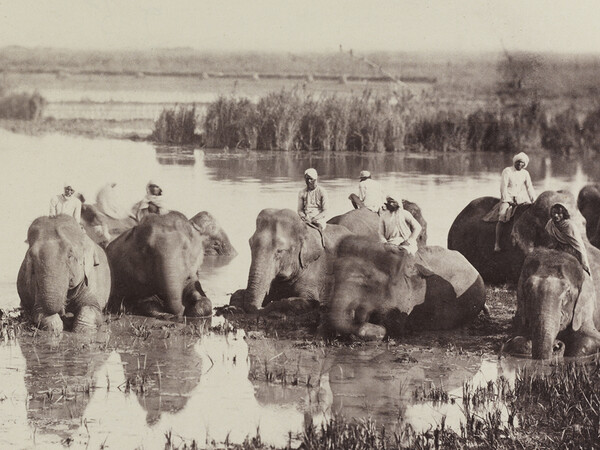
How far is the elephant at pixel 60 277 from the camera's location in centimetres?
1454

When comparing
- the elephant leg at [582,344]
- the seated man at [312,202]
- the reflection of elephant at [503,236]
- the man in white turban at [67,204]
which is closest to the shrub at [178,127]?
the reflection of elephant at [503,236]

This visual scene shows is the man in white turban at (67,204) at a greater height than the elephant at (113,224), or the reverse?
the man in white turban at (67,204)

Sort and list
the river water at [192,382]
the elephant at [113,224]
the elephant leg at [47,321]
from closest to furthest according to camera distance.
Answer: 1. the river water at [192,382]
2. the elephant leg at [47,321]
3. the elephant at [113,224]

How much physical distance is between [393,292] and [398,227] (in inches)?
39.2

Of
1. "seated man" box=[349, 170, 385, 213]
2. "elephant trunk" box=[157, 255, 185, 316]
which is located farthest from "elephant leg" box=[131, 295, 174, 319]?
"seated man" box=[349, 170, 385, 213]

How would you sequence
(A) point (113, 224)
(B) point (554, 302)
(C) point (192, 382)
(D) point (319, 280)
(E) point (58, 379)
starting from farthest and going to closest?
(A) point (113, 224) → (D) point (319, 280) → (B) point (554, 302) → (C) point (192, 382) → (E) point (58, 379)

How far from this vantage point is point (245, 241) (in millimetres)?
22891

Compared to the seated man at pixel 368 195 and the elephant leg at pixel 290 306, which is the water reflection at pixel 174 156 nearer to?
the seated man at pixel 368 195

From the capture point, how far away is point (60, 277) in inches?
573

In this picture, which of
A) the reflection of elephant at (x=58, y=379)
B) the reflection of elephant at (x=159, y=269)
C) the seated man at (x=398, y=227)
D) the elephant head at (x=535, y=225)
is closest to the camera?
the reflection of elephant at (x=58, y=379)

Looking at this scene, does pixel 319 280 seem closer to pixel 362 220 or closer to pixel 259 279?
pixel 259 279

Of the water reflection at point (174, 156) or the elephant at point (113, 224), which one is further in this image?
the water reflection at point (174, 156)

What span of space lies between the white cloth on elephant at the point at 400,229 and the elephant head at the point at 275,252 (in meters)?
1.02

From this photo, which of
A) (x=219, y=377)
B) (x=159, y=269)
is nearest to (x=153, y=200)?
(x=159, y=269)
